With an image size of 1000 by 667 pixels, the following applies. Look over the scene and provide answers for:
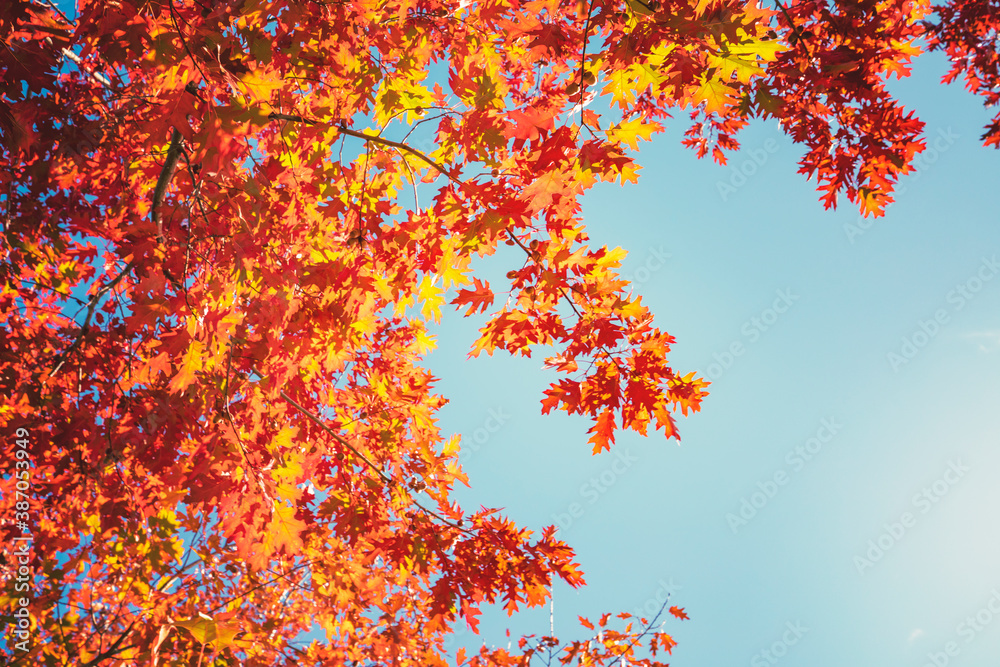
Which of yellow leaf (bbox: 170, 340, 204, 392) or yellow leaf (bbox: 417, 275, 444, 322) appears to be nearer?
yellow leaf (bbox: 170, 340, 204, 392)

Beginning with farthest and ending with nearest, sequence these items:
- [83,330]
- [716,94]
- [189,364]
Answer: [83,330]
[189,364]
[716,94]

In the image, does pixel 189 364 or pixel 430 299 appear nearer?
pixel 189 364

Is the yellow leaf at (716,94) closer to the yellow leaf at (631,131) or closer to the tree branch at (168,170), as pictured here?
the yellow leaf at (631,131)

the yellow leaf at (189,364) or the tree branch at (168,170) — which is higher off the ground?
the tree branch at (168,170)

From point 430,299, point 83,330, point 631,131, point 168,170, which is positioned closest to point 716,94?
point 631,131

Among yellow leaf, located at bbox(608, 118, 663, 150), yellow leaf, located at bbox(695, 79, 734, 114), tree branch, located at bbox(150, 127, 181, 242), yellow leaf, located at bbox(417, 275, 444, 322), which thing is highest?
tree branch, located at bbox(150, 127, 181, 242)

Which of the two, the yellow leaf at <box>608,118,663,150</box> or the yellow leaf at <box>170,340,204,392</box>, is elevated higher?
the yellow leaf at <box>608,118,663,150</box>

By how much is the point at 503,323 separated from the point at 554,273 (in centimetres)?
40

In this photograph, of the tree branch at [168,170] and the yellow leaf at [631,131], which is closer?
the yellow leaf at [631,131]

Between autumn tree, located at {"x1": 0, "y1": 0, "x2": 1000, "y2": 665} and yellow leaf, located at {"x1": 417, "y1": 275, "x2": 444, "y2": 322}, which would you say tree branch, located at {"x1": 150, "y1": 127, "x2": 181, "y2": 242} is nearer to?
autumn tree, located at {"x1": 0, "y1": 0, "x2": 1000, "y2": 665}

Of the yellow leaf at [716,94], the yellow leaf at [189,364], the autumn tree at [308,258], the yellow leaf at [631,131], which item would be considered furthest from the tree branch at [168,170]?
the yellow leaf at [716,94]

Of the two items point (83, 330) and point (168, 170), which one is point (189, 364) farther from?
point (168, 170)

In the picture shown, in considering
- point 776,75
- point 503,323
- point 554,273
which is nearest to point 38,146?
point 503,323

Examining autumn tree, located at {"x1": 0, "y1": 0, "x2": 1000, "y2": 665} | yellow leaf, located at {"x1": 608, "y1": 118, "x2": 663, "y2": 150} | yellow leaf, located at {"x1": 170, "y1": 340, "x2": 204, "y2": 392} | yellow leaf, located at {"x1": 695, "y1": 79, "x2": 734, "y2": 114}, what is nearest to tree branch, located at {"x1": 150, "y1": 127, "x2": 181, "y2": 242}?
autumn tree, located at {"x1": 0, "y1": 0, "x2": 1000, "y2": 665}
